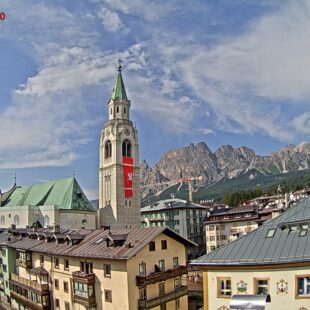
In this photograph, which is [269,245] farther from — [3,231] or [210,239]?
[210,239]

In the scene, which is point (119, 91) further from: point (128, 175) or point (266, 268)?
point (266, 268)

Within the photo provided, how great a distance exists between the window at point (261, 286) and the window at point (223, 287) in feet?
5.45

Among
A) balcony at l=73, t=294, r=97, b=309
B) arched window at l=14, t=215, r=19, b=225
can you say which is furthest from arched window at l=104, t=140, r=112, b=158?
balcony at l=73, t=294, r=97, b=309

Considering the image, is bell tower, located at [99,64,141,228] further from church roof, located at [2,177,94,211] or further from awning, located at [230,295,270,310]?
awning, located at [230,295,270,310]

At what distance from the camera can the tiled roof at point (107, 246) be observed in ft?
125

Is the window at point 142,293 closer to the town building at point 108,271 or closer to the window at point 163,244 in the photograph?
the town building at point 108,271

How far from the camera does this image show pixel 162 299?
3991cm

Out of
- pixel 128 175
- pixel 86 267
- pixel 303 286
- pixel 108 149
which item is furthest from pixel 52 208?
pixel 303 286

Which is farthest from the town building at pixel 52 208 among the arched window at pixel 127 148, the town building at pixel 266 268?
the town building at pixel 266 268

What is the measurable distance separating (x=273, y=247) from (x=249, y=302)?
11.8ft

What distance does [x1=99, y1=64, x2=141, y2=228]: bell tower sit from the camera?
115875mm

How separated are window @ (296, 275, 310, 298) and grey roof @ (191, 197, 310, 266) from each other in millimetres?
1084

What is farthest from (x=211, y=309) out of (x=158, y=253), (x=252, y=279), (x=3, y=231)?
(x=3, y=231)

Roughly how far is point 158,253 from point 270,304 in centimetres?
2043
